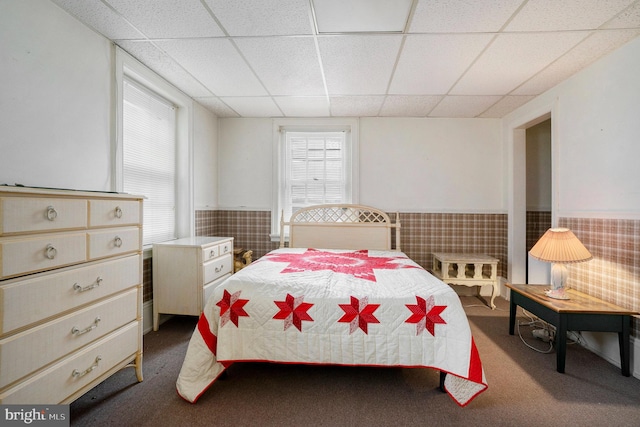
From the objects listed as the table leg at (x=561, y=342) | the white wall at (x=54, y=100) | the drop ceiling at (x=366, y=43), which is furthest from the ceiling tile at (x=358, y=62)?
the table leg at (x=561, y=342)

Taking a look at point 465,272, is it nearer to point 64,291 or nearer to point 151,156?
point 64,291

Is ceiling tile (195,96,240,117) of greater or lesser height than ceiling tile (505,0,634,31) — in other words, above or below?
above

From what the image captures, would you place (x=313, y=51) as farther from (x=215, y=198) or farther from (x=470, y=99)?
(x=215, y=198)

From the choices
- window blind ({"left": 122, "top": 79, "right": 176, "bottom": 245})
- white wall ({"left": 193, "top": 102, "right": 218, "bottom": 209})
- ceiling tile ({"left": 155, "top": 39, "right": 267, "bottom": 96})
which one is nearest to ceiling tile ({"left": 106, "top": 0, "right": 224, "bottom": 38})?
ceiling tile ({"left": 155, "top": 39, "right": 267, "bottom": 96})

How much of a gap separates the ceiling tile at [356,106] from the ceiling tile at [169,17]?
169cm

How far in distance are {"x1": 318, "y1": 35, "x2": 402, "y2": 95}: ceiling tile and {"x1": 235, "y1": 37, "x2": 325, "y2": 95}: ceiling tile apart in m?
0.12

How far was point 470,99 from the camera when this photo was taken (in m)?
3.35

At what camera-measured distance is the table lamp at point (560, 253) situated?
2.25m

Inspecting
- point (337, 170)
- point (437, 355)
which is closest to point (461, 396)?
point (437, 355)

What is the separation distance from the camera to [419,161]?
4086 millimetres

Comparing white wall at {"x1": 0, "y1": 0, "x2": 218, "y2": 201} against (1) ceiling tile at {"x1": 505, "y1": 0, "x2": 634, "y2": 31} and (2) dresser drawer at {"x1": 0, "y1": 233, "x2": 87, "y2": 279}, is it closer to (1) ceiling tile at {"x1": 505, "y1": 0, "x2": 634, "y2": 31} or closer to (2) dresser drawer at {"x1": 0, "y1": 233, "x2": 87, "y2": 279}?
(2) dresser drawer at {"x1": 0, "y1": 233, "x2": 87, "y2": 279}

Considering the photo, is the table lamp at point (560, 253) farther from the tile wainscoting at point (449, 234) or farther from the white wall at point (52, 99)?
the white wall at point (52, 99)

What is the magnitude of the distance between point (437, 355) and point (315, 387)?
0.84 metres

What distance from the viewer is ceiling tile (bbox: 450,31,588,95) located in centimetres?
214
